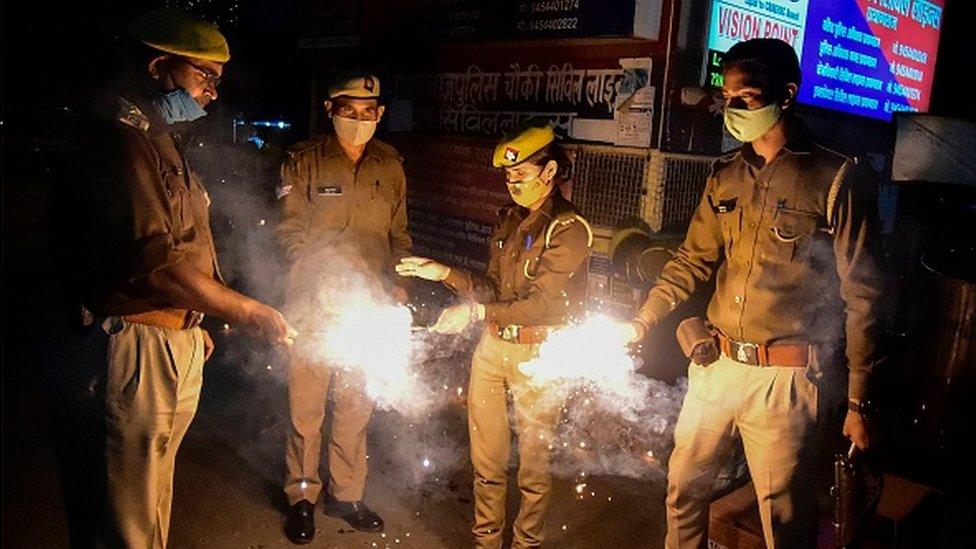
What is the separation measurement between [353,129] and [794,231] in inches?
119

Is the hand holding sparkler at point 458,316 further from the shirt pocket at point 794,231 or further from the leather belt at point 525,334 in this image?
the shirt pocket at point 794,231

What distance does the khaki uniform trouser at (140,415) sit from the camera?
3434mm

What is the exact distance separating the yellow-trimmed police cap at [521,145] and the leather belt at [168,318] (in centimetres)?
197

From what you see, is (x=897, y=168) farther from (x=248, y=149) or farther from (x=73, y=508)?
(x=248, y=149)

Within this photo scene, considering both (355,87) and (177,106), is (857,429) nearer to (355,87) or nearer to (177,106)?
(177,106)

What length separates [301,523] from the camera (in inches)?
207

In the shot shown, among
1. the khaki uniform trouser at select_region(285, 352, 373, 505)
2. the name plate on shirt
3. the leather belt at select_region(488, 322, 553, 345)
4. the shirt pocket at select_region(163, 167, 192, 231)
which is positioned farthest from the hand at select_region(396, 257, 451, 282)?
the shirt pocket at select_region(163, 167, 192, 231)

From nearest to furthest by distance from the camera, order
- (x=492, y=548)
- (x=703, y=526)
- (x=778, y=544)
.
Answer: (x=778, y=544) → (x=703, y=526) → (x=492, y=548)

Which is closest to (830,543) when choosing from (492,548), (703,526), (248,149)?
(703,526)

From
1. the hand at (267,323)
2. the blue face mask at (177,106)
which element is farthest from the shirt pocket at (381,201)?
the blue face mask at (177,106)

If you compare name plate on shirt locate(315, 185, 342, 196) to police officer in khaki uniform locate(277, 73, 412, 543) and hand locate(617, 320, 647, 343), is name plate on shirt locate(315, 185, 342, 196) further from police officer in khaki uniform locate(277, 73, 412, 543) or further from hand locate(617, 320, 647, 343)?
hand locate(617, 320, 647, 343)

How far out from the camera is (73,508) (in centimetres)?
352

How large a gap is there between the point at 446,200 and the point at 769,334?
5.31 metres

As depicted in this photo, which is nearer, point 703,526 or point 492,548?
point 703,526
